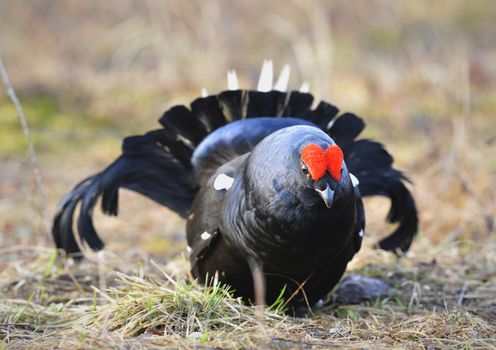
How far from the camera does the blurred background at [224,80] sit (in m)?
7.39

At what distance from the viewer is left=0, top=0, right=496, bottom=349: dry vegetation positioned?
349 centimetres

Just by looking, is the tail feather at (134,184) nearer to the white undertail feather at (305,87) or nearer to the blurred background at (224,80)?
the white undertail feather at (305,87)

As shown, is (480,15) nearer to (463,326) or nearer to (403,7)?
(403,7)

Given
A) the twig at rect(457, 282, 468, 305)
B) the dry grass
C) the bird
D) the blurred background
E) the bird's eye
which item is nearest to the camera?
the dry grass

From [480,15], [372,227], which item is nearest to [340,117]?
[372,227]

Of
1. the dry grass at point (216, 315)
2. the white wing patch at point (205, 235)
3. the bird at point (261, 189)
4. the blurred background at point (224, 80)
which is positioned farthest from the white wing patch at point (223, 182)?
the blurred background at point (224, 80)

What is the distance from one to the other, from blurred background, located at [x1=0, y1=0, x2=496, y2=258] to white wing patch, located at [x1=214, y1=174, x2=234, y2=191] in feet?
8.26

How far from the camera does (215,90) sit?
476 inches

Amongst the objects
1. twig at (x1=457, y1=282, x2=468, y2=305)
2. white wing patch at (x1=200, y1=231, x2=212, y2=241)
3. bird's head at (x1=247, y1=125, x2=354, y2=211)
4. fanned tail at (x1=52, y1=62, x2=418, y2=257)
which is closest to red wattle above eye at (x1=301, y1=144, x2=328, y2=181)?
bird's head at (x1=247, y1=125, x2=354, y2=211)

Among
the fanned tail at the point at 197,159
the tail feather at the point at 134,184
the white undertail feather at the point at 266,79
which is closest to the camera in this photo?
the fanned tail at the point at 197,159

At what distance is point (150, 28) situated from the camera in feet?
45.1

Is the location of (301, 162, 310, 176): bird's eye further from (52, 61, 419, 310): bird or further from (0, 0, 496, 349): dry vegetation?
(0, 0, 496, 349): dry vegetation

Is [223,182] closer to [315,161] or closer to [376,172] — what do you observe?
[315,161]

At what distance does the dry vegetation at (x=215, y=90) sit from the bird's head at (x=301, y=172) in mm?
604
